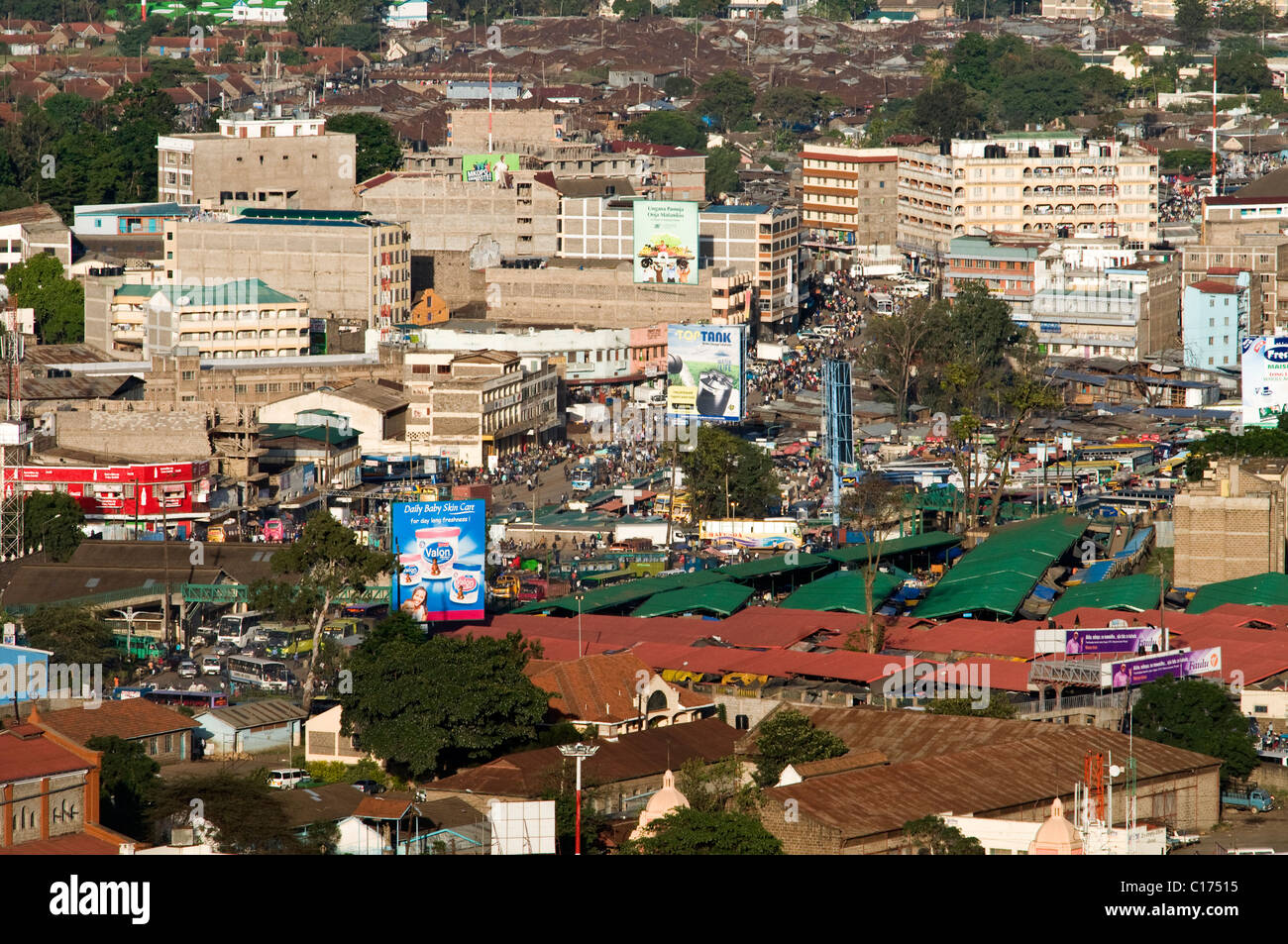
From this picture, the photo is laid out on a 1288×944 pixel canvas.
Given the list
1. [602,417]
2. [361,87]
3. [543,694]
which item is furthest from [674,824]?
[361,87]

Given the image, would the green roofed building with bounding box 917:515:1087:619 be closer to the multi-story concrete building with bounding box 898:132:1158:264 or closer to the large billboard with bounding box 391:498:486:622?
the large billboard with bounding box 391:498:486:622

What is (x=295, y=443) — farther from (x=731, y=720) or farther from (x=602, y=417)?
(x=731, y=720)

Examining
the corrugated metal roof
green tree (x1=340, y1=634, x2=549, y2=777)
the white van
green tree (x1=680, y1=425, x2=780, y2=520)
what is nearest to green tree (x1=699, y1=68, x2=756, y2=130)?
green tree (x1=680, y1=425, x2=780, y2=520)

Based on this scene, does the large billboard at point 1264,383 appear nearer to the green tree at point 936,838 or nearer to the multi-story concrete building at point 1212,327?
Answer: the multi-story concrete building at point 1212,327

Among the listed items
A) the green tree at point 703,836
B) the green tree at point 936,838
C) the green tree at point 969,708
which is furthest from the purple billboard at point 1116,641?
the green tree at point 703,836

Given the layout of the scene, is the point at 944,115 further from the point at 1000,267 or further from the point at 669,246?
the point at 669,246
